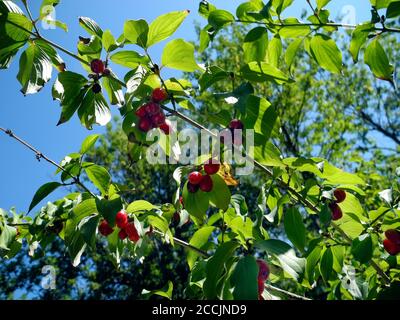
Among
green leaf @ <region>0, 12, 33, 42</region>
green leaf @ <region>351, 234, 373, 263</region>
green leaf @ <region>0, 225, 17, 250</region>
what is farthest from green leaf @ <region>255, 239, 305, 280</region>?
green leaf @ <region>0, 225, 17, 250</region>

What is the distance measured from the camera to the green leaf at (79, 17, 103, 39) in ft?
5.02

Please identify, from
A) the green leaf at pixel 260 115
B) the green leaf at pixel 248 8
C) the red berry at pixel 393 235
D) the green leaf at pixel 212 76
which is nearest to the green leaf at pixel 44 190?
the green leaf at pixel 212 76

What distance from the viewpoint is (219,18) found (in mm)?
1503

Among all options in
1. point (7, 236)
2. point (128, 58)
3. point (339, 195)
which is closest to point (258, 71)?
Result: point (128, 58)

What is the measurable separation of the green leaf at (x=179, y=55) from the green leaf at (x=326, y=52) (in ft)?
1.53

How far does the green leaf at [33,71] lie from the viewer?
1.52m

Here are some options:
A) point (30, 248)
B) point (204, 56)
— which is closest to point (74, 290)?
point (204, 56)

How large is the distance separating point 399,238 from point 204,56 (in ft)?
43.9

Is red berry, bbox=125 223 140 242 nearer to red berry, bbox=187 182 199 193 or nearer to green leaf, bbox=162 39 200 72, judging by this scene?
red berry, bbox=187 182 199 193

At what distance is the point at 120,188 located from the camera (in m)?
1.70

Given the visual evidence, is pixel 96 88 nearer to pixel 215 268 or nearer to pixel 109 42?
pixel 109 42

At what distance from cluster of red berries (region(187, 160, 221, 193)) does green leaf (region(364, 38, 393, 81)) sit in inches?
26.3

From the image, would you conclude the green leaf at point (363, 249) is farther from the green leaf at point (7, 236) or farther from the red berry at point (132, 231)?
the green leaf at point (7, 236)

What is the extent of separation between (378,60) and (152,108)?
824 millimetres
